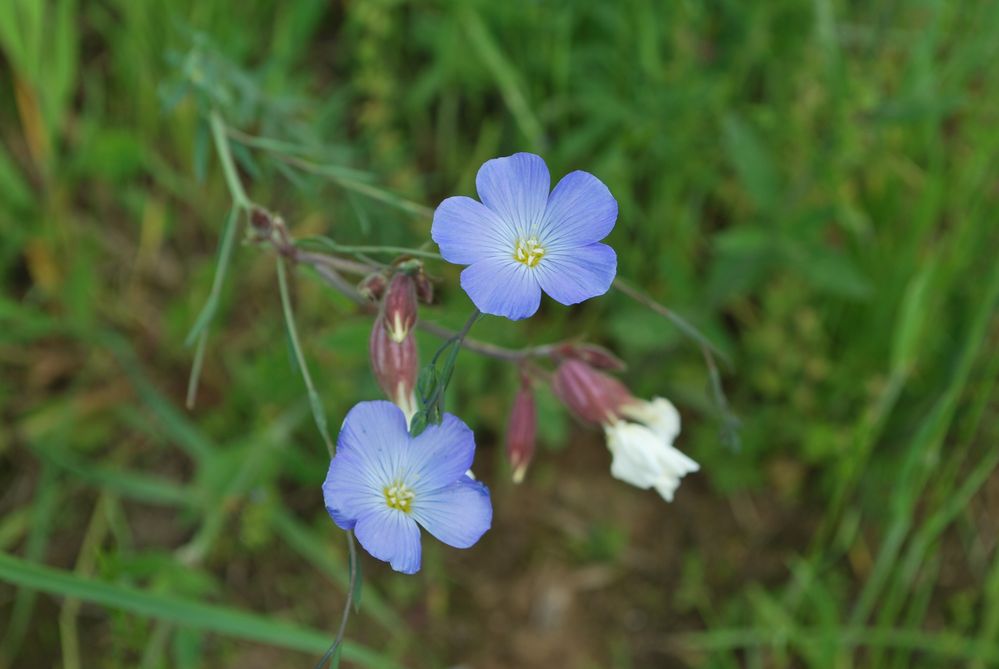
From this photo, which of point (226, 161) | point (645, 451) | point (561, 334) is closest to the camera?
point (645, 451)

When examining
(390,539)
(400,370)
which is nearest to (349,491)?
(390,539)

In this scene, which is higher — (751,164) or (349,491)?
(751,164)

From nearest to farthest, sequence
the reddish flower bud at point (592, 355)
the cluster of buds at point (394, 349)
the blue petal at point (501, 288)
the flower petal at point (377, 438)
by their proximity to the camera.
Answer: the blue petal at point (501, 288), the flower petal at point (377, 438), the cluster of buds at point (394, 349), the reddish flower bud at point (592, 355)

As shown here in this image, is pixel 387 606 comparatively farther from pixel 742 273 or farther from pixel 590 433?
pixel 742 273

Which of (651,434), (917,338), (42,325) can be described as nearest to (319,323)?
(42,325)

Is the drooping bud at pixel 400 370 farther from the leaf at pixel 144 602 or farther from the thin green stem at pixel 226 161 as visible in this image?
the leaf at pixel 144 602

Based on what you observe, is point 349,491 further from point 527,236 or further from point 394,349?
point 527,236

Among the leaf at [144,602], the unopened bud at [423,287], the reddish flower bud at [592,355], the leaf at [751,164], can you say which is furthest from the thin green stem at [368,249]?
the leaf at [751,164]
